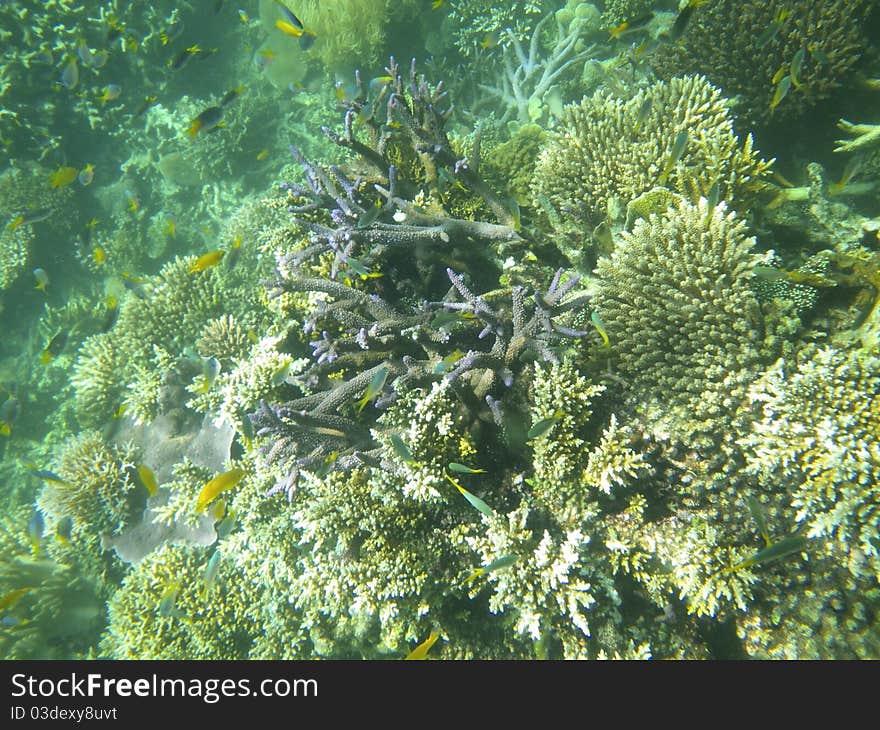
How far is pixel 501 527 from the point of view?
322 cm

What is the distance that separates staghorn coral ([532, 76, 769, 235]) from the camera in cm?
368

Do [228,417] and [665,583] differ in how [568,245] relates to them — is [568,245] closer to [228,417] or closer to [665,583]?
[665,583]

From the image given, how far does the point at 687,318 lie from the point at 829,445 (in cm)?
104

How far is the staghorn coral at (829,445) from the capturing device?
105 inches

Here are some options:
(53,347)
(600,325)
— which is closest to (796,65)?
(600,325)

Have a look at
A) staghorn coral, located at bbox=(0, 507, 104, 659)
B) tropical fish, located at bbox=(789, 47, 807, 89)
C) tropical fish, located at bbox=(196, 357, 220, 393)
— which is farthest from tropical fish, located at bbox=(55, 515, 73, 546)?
tropical fish, located at bbox=(789, 47, 807, 89)

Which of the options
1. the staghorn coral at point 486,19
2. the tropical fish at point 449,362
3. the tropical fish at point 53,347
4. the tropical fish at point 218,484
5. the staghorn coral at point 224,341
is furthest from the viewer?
the staghorn coral at point 486,19

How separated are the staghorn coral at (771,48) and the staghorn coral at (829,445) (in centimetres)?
268

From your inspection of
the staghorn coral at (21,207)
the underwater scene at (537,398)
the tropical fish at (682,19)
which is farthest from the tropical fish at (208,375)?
the staghorn coral at (21,207)

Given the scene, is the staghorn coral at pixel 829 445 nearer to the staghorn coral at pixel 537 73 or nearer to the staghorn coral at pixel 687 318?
the staghorn coral at pixel 687 318

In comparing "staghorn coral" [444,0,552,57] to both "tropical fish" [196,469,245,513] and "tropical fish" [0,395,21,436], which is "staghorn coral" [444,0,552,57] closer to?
"tropical fish" [196,469,245,513]

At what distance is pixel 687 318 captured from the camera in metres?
3.06

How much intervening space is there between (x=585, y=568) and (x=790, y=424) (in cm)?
153
